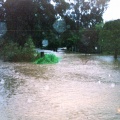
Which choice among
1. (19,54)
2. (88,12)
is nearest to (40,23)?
(19,54)

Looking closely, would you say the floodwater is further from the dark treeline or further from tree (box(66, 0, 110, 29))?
tree (box(66, 0, 110, 29))

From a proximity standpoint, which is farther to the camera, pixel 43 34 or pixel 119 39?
pixel 43 34

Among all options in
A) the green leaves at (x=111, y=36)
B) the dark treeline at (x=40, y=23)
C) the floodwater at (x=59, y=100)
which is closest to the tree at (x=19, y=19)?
the dark treeline at (x=40, y=23)

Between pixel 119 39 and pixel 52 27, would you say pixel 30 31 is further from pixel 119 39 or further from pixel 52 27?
pixel 119 39

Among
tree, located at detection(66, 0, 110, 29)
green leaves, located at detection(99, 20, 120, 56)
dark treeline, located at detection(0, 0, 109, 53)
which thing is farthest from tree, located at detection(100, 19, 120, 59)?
tree, located at detection(66, 0, 110, 29)

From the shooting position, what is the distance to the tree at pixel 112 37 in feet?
114

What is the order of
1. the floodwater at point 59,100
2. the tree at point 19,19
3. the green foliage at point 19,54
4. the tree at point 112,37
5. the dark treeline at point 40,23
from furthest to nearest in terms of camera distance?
the dark treeline at point 40,23
the tree at point 19,19
the tree at point 112,37
the green foliage at point 19,54
the floodwater at point 59,100

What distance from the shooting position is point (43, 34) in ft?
138

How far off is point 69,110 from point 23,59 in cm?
2078

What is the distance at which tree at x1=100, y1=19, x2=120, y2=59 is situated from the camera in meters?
34.7

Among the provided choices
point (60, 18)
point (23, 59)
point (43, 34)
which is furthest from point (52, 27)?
point (23, 59)

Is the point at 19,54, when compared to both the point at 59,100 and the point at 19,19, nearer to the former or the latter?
the point at 19,19

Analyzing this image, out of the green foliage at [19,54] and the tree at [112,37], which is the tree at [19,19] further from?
the green foliage at [19,54]

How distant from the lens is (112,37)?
116ft
